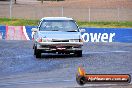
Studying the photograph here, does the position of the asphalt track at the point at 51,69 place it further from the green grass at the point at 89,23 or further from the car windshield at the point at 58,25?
the green grass at the point at 89,23

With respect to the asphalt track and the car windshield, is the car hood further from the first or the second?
the asphalt track

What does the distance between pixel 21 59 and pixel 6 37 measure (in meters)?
16.1

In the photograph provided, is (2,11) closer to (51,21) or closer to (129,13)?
(129,13)

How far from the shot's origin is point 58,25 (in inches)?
894

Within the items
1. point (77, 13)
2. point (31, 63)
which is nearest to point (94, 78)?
point (31, 63)

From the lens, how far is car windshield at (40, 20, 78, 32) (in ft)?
73.5

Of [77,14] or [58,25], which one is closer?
[58,25]

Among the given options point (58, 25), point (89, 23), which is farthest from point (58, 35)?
point (89, 23)

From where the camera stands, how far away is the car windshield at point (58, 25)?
73.5 ft

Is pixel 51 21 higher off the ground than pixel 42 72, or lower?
higher

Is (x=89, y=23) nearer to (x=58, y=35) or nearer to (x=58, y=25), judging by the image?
(x=58, y=25)

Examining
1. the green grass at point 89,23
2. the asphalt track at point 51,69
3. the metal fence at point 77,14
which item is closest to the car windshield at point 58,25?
the asphalt track at point 51,69

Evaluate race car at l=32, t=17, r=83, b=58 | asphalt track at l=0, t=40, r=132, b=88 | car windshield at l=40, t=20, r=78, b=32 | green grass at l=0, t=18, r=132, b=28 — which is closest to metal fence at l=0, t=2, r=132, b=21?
green grass at l=0, t=18, r=132, b=28

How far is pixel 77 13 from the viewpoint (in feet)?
194
